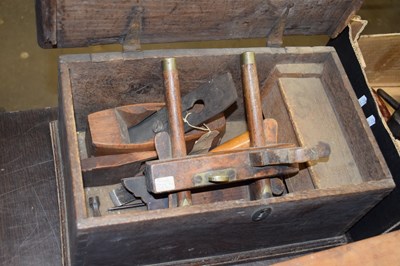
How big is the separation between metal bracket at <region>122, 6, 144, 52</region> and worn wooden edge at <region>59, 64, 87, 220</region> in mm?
164

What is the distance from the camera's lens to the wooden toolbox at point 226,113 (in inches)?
47.3

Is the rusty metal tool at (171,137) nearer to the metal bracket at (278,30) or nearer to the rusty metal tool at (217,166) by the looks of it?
the rusty metal tool at (217,166)

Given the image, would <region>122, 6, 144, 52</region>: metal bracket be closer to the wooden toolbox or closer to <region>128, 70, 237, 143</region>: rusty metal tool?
the wooden toolbox

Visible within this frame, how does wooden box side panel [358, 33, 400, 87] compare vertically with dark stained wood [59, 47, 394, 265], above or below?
above

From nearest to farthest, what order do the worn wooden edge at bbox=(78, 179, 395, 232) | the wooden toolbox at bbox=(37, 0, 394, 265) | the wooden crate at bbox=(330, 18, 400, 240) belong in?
the worn wooden edge at bbox=(78, 179, 395, 232) < the wooden toolbox at bbox=(37, 0, 394, 265) < the wooden crate at bbox=(330, 18, 400, 240)

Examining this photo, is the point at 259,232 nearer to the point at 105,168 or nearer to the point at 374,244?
the point at 374,244

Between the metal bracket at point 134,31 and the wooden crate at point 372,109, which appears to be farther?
the wooden crate at point 372,109

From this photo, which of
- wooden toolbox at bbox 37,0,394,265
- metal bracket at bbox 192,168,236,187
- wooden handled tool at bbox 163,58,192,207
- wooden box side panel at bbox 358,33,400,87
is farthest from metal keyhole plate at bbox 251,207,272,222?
wooden box side panel at bbox 358,33,400,87

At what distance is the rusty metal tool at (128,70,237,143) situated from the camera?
134 cm

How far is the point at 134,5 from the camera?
125 centimetres

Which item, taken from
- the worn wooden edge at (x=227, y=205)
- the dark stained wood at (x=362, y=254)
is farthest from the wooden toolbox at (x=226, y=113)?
the dark stained wood at (x=362, y=254)

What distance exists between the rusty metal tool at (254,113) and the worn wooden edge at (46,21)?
0.46 m

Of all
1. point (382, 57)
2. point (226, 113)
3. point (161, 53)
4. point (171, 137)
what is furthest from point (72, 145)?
point (382, 57)

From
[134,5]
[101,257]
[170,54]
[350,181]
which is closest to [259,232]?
[350,181]
